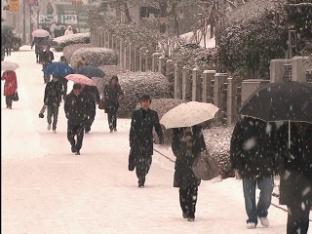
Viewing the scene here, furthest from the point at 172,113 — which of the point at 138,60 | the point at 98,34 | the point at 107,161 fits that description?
the point at 98,34

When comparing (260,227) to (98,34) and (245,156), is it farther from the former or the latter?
(98,34)

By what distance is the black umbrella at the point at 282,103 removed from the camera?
379 inches

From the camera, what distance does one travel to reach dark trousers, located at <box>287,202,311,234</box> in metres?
8.47

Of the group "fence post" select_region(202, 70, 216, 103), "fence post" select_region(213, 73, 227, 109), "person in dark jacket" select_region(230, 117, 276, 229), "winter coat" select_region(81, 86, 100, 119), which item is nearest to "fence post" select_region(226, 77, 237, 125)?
"fence post" select_region(213, 73, 227, 109)

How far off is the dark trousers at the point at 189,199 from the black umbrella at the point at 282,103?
1983 mm

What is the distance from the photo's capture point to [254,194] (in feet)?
36.4

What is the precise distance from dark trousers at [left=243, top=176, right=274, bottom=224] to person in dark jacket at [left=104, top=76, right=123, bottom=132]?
46.3ft

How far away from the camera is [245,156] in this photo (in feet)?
33.2

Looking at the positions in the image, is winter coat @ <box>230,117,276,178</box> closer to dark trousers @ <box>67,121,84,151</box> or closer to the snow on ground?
the snow on ground

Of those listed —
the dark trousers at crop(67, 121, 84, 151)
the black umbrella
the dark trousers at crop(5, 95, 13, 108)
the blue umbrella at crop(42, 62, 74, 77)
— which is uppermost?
the black umbrella

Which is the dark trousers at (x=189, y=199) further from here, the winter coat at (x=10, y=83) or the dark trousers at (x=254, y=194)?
the winter coat at (x=10, y=83)

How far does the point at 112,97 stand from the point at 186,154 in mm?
13628

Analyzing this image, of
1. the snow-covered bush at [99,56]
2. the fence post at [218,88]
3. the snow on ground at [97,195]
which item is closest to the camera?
the snow on ground at [97,195]

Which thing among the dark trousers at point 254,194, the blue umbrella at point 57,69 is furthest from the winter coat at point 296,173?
the blue umbrella at point 57,69
